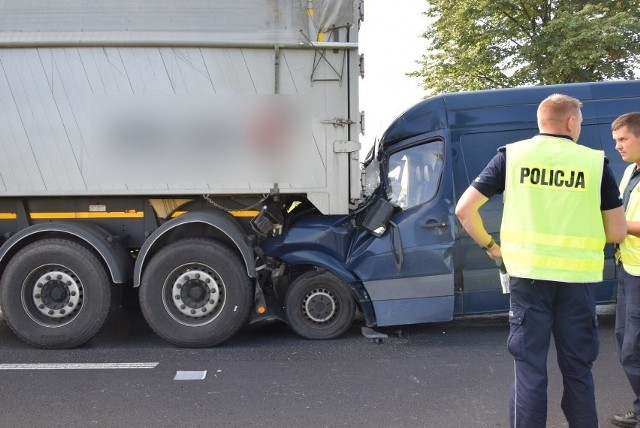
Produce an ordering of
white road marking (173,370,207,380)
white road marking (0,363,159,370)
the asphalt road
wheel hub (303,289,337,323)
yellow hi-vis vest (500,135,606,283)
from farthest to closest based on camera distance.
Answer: wheel hub (303,289,337,323) < white road marking (0,363,159,370) < white road marking (173,370,207,380) < the asphalt road < yellow hi-vis vest (500,135,606,283)

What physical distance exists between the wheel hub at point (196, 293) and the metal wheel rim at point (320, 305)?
0.81m

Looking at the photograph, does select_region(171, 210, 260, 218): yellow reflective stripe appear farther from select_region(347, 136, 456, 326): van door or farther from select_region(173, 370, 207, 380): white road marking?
select_region(173, 370, 207, 380): white road marking

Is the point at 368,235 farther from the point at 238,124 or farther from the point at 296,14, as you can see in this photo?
the point at 296,14

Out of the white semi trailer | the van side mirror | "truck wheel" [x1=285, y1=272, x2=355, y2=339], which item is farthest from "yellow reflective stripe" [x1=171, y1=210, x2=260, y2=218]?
the van side mirror

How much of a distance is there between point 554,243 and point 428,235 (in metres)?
2.35

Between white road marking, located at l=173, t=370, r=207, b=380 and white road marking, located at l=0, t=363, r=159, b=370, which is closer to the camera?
white road marking, located at l=173, t=370, r=207, b=380

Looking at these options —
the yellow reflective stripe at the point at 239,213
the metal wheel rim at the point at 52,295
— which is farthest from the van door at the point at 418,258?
the metal wheel rim at the point at 52,295

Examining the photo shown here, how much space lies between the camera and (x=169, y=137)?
5039mm

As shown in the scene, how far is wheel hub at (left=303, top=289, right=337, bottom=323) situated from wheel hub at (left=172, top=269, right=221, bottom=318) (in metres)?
0.82

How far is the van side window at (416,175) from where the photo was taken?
512cm

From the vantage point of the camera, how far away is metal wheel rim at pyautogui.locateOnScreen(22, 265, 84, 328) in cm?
511

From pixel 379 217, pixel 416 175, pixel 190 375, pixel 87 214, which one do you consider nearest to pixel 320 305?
pixel 379 217

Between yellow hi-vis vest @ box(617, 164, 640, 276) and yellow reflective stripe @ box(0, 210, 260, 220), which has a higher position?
yellow hi-vis vest @ box(617, 164, 640, 276)

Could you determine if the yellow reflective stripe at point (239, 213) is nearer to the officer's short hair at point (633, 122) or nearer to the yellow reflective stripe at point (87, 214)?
the yellow reflective stripe at point (87, 214)
